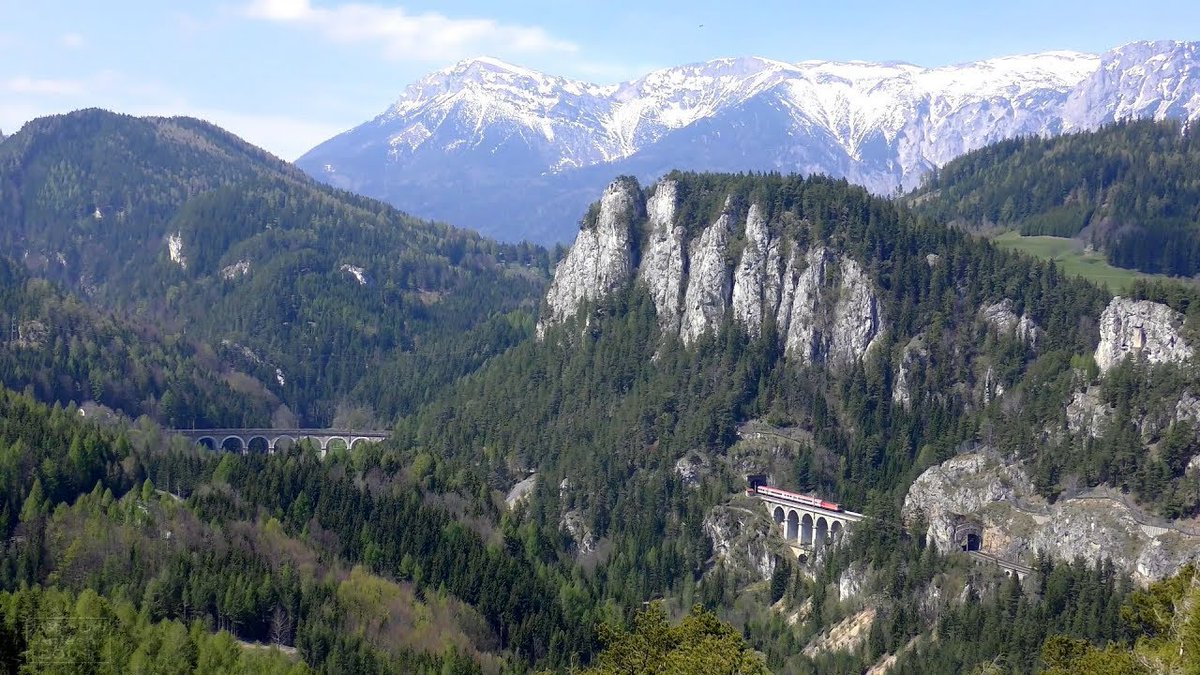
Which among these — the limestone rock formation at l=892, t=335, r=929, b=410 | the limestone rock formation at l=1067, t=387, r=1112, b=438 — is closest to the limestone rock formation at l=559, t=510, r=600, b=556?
the limestone rock formation at l=892, t=335, r=929, b=410

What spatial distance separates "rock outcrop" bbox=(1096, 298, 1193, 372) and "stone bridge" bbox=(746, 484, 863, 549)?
1218 inches

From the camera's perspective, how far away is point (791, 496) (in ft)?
603

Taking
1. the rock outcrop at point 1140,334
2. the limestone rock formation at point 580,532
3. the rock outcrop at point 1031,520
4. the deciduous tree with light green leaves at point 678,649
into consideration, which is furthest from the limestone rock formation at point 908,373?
the deciduous tree with light green leaves at point 678,649

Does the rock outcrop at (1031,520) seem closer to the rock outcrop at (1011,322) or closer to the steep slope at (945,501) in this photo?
the steep slope at (945,501)

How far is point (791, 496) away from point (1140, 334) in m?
40.8

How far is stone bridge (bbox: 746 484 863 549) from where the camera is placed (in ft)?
581

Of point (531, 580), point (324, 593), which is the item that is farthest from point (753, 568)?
point (324, 593)

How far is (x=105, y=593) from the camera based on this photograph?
128 meters

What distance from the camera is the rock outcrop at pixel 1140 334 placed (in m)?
164

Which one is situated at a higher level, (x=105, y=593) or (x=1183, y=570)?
(x=1183, y=570)

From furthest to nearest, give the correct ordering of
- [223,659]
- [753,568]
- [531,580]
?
[753,568] < [531,580] < [223,659]

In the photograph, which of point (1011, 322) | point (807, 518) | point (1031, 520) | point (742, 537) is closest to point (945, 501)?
point (1031, 520)

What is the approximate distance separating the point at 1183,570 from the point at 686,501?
11725 centimetres

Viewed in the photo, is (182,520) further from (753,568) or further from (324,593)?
(753,568)
